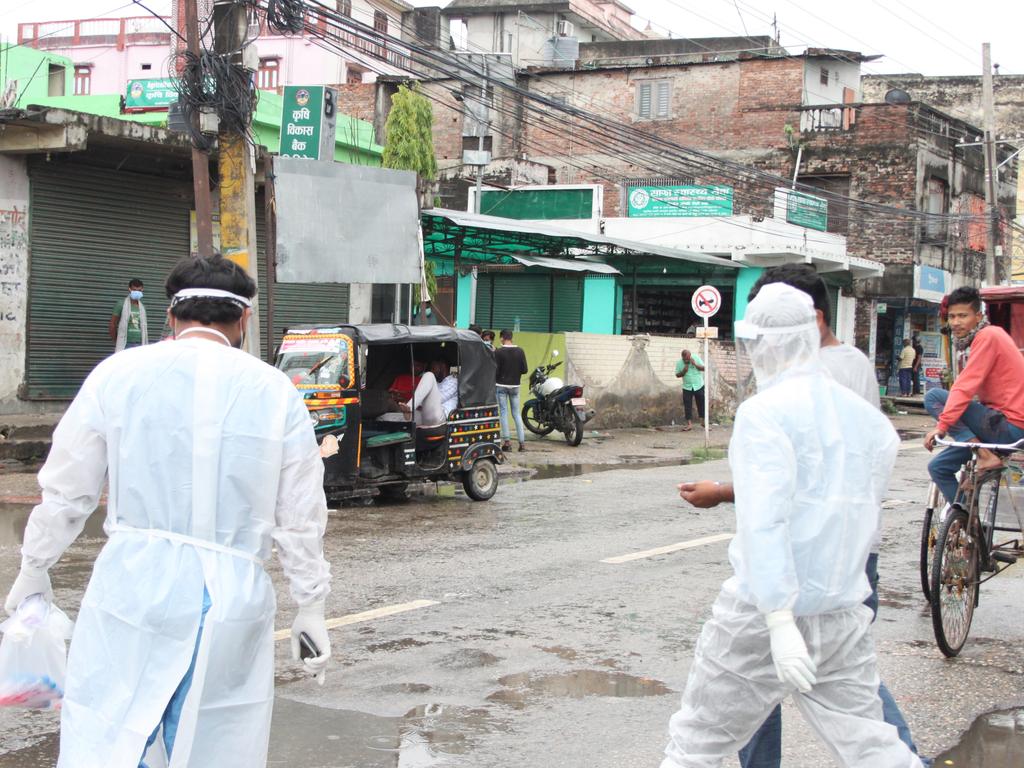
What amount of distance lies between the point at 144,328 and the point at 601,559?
953 centimetres

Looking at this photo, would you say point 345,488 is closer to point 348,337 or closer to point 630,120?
point 348,337

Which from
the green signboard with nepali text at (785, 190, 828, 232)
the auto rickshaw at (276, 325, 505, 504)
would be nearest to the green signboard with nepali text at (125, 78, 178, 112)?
the green signboard with nepali text at (785, 190, 828, 232)

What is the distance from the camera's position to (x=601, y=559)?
943 cm

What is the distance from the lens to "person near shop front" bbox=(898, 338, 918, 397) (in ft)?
115

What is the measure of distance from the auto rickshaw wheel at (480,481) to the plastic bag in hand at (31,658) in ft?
31.6

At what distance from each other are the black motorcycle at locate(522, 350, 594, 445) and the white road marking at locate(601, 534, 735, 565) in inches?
379

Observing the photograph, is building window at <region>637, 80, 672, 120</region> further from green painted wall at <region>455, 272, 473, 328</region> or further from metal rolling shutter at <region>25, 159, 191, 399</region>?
metal rolling shutter at <region>25, 159, 191, 399</region>

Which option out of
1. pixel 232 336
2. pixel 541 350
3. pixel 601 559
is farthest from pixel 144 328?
pixel 232 336

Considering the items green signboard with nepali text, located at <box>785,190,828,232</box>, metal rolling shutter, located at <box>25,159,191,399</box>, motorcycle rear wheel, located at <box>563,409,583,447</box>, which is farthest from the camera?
green signboard with nepali text, located at <box>785,190,828,232</box>

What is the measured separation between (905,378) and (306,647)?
112 ft

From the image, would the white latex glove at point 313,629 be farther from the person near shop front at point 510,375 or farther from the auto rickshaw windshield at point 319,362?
the person near shop front at point 510,375

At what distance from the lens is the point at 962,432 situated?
708 cm

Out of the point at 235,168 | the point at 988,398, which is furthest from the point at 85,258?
the point at 988,398

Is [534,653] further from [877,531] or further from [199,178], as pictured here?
[199,178]
